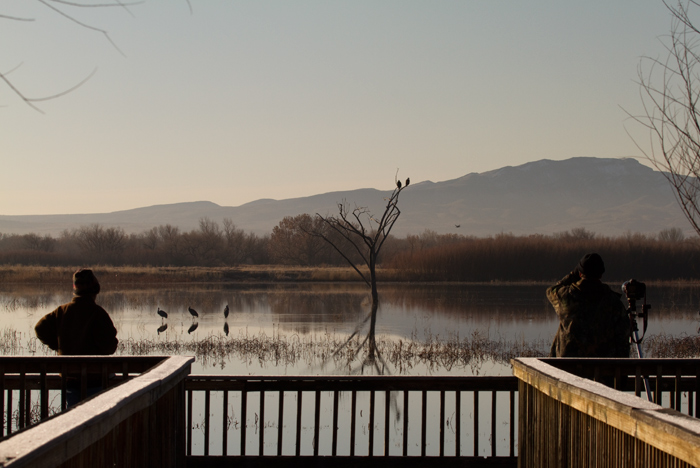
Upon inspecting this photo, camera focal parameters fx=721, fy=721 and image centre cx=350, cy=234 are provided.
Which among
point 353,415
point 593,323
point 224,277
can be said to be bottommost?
point 224,277

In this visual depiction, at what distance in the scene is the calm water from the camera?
19281 mm

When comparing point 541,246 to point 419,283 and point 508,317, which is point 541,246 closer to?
point 419,283

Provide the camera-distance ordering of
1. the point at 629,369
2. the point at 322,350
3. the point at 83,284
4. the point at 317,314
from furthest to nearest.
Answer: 1. the point at 317,314
2. the point at 322,350
3. the point at 83,284
4. the point at 629,369

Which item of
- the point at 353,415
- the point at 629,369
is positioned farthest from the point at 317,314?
the point at 629,369

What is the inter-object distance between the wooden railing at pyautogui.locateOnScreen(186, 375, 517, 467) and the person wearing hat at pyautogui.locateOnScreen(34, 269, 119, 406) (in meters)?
0.78

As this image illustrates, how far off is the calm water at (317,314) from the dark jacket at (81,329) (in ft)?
27.3

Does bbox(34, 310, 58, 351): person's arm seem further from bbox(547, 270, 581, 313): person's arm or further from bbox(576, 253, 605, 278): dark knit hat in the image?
bbox(576, 253, 605, 278): dark knit hat

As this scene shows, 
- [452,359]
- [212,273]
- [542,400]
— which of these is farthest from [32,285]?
[542,400]

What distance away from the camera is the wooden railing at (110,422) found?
237 cm

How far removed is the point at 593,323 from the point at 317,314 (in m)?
20.4

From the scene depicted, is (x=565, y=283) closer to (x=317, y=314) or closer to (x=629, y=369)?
(x=629, y=369)

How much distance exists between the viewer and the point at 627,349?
5.82 m

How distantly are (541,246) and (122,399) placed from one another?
45353 millimetres

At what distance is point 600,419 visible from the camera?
333 cm
